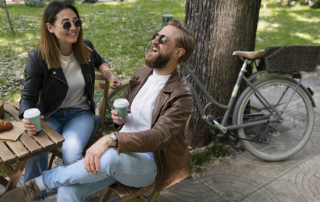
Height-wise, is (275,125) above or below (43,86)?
below

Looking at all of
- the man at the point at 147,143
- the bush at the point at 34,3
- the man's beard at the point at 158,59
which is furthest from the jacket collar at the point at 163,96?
the bush at the point at 34,3

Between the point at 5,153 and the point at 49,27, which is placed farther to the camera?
the point at 49,27

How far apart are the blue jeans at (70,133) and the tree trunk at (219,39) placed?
1361 millimetres

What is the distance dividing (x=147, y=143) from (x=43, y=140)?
72 centimetres

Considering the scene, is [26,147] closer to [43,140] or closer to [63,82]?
[43,140]

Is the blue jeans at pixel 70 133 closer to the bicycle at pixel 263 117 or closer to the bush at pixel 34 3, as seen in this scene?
the bicycle at pixel 263 117

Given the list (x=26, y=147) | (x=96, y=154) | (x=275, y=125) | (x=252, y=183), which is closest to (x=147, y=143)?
(x=96, y=154)

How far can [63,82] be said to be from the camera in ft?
8.03

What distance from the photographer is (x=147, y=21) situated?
8531 mm

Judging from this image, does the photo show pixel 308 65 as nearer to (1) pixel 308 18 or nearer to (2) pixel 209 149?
(2) pixel 209 149

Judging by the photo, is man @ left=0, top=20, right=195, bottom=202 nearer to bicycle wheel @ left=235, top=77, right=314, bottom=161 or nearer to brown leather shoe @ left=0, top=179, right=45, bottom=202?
brown leather shoe @ left=0, top=179, right=45, bottom=202

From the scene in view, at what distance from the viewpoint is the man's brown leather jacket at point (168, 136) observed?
1840mm

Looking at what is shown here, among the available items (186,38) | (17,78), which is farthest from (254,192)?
(17,78)

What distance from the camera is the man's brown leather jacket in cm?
184
